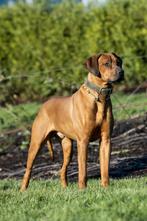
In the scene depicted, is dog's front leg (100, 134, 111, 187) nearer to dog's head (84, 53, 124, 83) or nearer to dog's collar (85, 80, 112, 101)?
dog's collar (85, 80, 112, 101)

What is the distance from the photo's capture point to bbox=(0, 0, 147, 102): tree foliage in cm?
2392

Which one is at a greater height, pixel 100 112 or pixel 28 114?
pixel 100 112

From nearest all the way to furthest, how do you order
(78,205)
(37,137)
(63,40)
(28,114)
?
(78,205) → (37,137) → (28,114) → (63,40)

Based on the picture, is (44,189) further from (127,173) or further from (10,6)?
(10,6)

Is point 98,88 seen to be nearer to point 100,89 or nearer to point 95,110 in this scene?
point 100,89

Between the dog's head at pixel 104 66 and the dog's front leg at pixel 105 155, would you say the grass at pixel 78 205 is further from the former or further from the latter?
the dog's head at pixel 104 66

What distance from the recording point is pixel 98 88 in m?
10.1

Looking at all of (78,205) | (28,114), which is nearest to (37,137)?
(78,205)

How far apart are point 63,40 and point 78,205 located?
58.8 feet

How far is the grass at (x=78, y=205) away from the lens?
7168mm

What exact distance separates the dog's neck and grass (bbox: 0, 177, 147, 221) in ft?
4.06

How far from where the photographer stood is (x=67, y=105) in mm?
10562

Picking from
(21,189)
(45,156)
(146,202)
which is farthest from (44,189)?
(45,156)

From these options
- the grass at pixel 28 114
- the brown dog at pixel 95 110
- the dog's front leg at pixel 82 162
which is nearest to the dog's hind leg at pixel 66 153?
the brown dog at pixel 95 110
